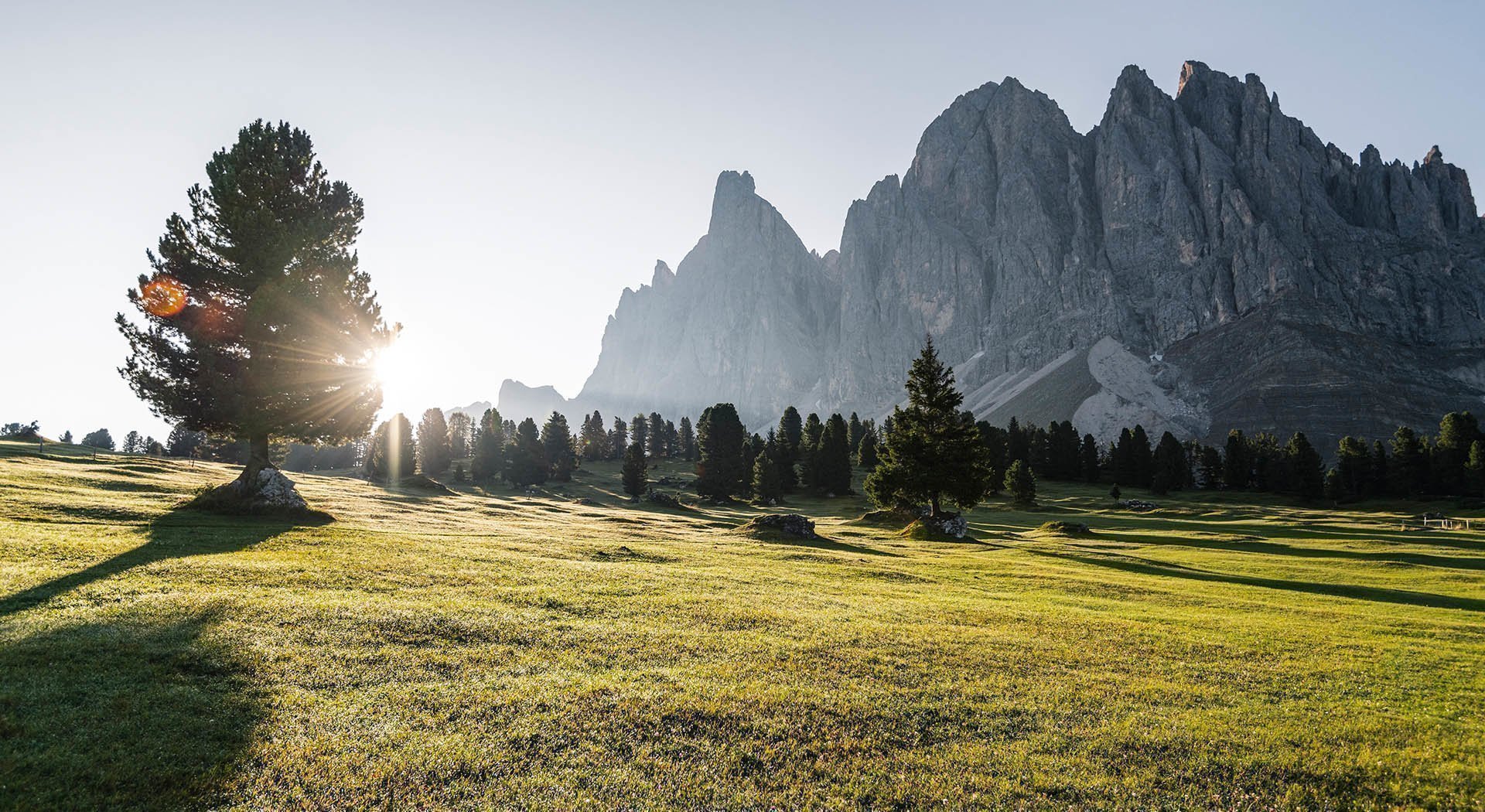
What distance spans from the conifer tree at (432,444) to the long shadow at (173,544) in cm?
10124

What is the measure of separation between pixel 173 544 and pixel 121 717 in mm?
16428

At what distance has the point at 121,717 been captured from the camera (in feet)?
28.2

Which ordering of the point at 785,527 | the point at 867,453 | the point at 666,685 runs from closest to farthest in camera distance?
the point at 666,685 → the point at 785,527 → the point at 867,453

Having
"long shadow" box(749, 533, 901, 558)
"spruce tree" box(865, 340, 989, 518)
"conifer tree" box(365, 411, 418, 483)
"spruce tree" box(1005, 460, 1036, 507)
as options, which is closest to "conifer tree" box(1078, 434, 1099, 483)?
"spruce tree" box(1005, 460, 1036, 507)

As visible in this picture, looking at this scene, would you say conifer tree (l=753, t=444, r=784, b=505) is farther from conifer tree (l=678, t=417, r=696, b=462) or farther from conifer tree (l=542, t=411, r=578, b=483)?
conifer tree (l=678, t=417, r=696, b=462)

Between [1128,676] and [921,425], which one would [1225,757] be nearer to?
[1128,676]

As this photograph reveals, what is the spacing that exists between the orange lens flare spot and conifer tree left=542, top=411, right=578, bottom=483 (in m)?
84.1

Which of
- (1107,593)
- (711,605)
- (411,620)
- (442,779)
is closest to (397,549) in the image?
(411,620)

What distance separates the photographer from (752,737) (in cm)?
938

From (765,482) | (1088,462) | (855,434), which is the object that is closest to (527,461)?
(765,482)

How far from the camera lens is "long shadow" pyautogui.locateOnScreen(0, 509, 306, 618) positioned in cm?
1380

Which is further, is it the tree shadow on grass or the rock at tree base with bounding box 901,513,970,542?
the rock at tree base with bounding box 901,513,970,542

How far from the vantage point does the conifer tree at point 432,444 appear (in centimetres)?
12581

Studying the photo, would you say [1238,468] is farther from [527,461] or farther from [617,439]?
[617,439]
